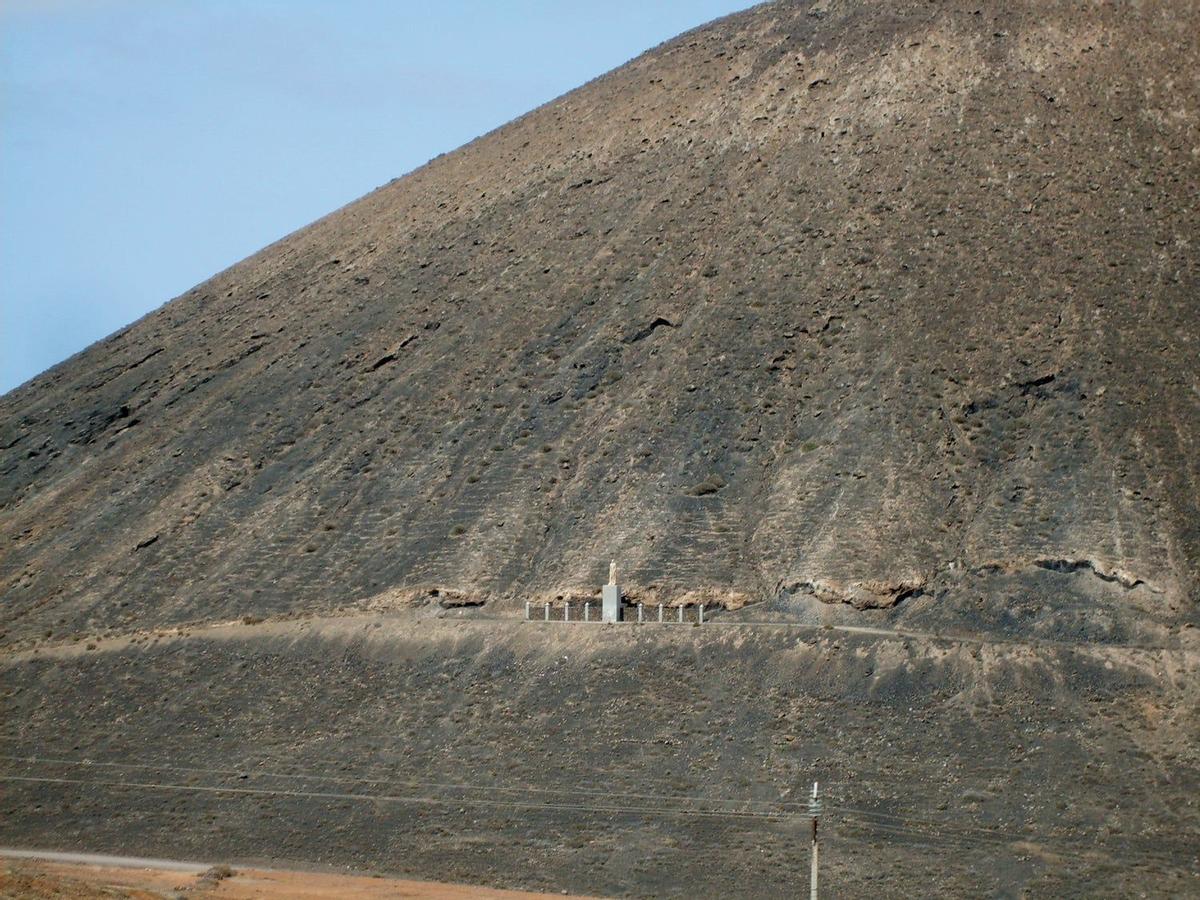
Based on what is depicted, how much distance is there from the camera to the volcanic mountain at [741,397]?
48.1 meters

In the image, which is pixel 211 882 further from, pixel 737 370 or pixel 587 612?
pixel 737 370

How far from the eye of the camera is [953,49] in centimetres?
→ 6531

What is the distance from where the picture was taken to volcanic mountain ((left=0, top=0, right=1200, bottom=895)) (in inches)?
1892

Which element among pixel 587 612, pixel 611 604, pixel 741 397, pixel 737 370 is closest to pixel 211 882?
pixel 587 612

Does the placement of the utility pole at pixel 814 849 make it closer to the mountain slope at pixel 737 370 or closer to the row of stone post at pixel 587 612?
the mountain slope at pixel 737 370

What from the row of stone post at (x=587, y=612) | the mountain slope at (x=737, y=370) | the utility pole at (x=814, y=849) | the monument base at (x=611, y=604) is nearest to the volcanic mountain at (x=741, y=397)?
the mountain slope at (x=737, y=370)

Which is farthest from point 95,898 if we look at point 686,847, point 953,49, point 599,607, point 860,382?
point 953,49

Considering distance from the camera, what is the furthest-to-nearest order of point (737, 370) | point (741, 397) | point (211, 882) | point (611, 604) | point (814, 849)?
point (737, 370)
point (741, 397)
point (611, 604)
point (211, 882)
point (814, 849)

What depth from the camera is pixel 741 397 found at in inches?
2190

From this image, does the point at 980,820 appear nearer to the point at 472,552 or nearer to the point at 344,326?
the point at 472,552

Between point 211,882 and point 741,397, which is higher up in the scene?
point 741,397

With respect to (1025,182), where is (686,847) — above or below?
below

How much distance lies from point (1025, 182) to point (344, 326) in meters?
24.7

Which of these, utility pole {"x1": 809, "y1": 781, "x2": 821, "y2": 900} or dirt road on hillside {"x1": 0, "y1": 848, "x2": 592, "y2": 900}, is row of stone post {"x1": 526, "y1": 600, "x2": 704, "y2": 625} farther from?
utility pole {"x1": 809, "y1": 781, "x2": 821, "y2": 900}
